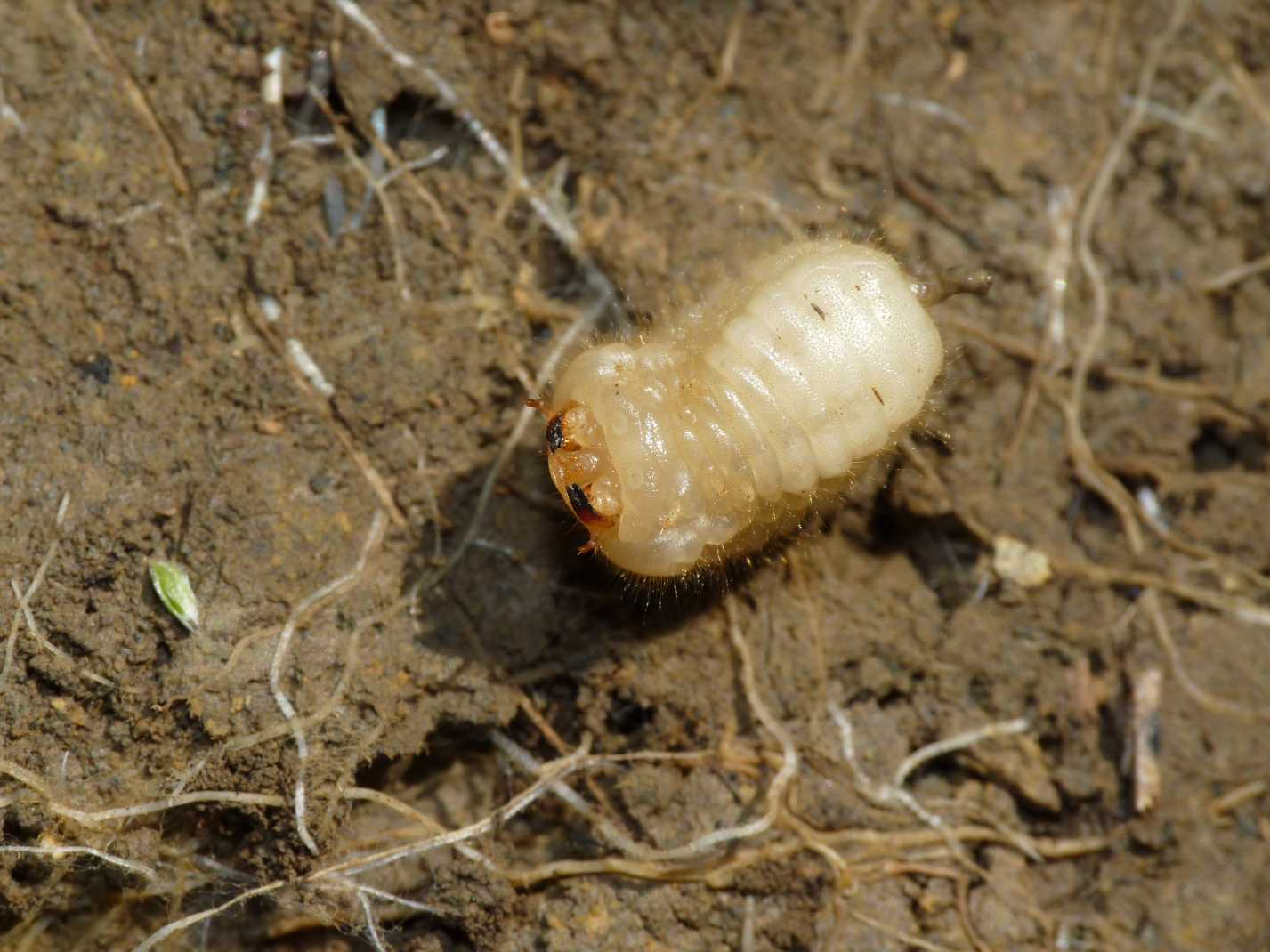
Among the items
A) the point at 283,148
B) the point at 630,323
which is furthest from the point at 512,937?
the point at 283,148

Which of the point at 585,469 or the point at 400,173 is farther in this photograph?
the point at 400,173

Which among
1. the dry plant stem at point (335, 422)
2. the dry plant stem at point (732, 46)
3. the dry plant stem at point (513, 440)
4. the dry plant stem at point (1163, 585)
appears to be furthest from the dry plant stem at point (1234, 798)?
the dry plant stem at point (732, 46)

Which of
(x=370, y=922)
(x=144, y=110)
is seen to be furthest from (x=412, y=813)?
(x=144, y=110)

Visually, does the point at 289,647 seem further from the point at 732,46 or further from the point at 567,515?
the point at 732,46

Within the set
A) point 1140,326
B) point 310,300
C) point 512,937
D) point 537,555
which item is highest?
point 310,300

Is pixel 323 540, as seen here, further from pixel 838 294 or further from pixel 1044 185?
pixel 1044 185

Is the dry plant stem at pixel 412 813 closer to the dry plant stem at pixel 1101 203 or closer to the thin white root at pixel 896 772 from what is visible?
the thin white root at pixel 896 772
